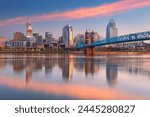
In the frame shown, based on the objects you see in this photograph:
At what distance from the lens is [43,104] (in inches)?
166

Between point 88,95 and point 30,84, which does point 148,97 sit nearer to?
point 88,95

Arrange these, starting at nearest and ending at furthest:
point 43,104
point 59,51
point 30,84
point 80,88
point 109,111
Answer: point 109,111 < point 43,104 < point 80,88 < point 30,84 < point 59,51

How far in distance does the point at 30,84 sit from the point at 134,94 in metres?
2.14

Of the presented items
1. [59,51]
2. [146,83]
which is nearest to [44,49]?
[59,51]

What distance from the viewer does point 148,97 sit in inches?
201

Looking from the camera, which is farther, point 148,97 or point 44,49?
point 44,49

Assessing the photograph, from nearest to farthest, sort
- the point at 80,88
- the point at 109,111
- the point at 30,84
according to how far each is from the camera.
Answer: the point at 109,111 → the point at 80,88 → the point at 30,84

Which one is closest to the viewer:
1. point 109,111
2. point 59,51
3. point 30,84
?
point 109,111

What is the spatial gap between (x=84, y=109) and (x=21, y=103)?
2.82 ft

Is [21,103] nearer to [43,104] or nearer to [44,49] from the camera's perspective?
[43,104]

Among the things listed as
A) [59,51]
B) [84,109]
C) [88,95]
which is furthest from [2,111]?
[59,51]

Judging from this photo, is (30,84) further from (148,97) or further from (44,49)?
(44,49)

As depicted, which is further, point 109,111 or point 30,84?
point 30,84

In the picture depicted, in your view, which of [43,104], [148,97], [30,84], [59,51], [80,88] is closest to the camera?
[43,104]
